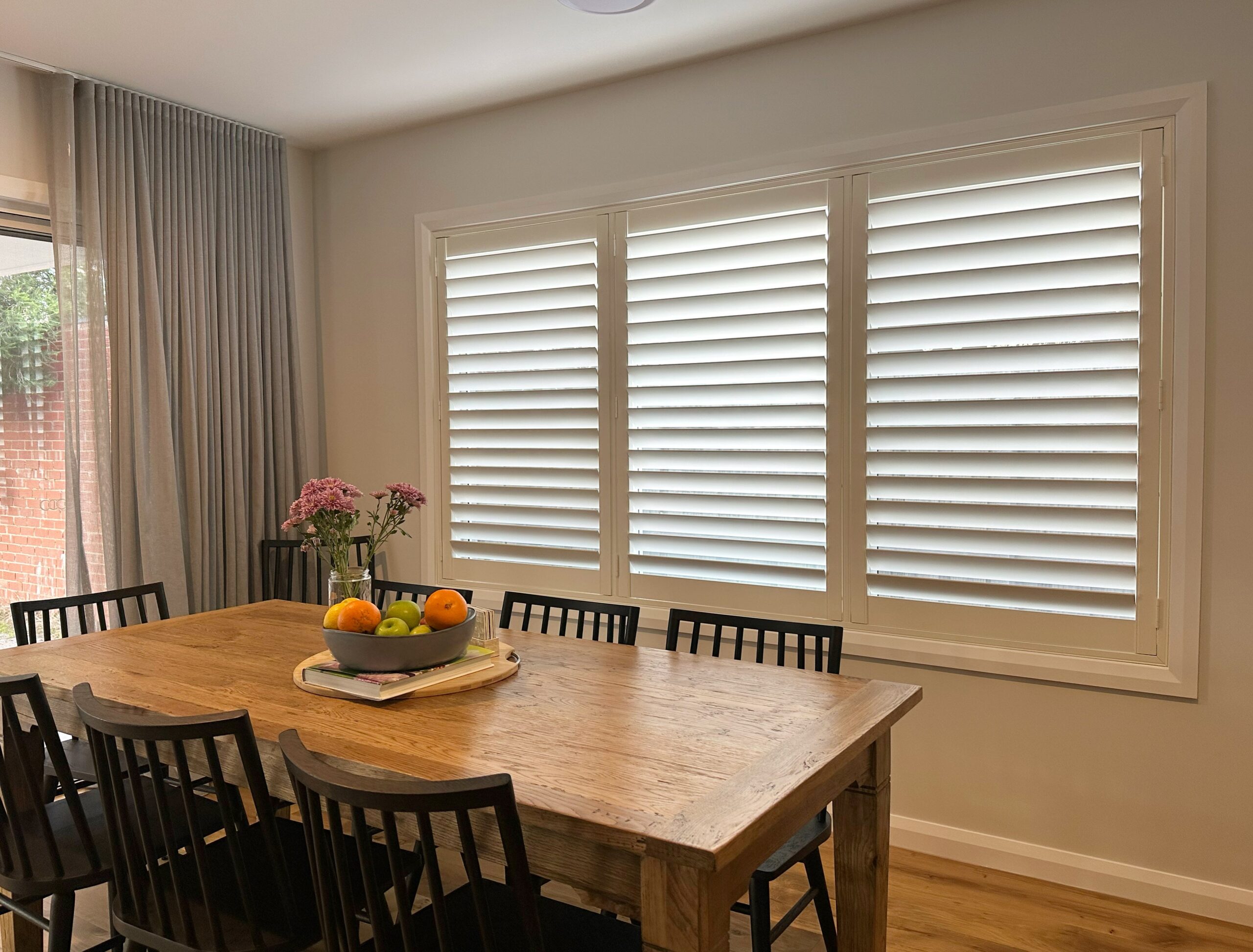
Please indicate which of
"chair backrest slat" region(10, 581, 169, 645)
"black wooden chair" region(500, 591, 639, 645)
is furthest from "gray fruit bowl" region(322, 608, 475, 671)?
"chair backrest slat" region(10, 581, 169, 645)

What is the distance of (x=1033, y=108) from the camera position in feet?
8.93

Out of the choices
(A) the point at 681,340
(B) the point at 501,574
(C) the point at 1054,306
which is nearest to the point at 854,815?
(C) the point at 1054,306

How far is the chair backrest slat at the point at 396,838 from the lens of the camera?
1.24m

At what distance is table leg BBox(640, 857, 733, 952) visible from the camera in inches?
50.4

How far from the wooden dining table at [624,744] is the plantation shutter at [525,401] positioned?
122 centimetres

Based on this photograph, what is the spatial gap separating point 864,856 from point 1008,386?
1.55 m

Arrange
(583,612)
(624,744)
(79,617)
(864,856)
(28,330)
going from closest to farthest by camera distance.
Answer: (624,744) → (864,856) → (583,612) → (79,617) → (28,330)

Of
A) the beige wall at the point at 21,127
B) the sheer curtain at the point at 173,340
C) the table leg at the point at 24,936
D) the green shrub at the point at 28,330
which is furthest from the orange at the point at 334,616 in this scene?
the beige wall at the point at 21,127

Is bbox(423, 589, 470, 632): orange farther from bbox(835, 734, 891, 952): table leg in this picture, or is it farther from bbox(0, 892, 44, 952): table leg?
bbox(0, 892, 44, 952): table leg

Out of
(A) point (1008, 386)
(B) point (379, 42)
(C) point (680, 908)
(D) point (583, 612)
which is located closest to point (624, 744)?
(C) point (680, 908)

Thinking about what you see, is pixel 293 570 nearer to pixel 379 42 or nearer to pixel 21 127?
pixel 21 127

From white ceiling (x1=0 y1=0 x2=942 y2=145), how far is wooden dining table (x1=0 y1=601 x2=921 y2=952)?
1948 millimetres

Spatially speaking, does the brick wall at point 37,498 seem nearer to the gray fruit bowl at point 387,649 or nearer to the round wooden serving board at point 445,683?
the round wooden serving board at point 445,683

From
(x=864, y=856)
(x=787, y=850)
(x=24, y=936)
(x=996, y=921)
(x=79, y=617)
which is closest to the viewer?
(x=864, y=856)
